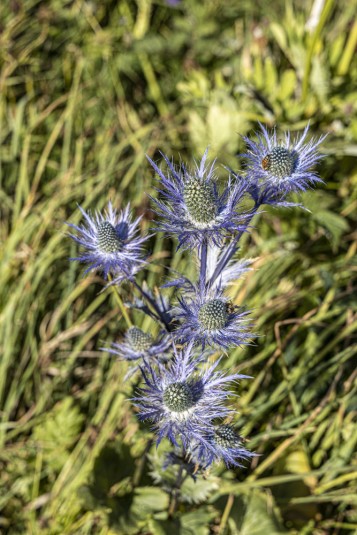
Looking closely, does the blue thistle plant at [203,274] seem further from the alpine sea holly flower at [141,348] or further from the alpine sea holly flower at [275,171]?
the alpine sea holly flower at [141,348]

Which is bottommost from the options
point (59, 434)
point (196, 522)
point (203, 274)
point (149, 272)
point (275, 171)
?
point (196, 522)

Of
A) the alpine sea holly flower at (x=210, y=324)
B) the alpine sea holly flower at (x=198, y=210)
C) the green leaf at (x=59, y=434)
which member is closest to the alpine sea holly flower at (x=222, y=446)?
the alpine sea holly flower at (x=210, y=324)

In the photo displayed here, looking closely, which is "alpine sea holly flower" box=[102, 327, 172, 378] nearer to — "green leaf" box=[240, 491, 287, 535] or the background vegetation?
the background vegetation

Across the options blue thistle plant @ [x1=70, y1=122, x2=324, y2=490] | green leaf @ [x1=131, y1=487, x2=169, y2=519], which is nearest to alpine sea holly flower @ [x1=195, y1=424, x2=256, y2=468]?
blue thistle plant @ [x1=70, y1=122, x2=324, y2=490]

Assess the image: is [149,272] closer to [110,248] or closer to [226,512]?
[226,512]

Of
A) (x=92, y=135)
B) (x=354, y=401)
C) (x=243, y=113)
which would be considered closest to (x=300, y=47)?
(x=243, y=113)

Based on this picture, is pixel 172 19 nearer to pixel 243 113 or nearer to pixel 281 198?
pixel 243 113

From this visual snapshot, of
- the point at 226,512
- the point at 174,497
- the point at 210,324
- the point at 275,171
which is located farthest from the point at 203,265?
the point at 226,512
